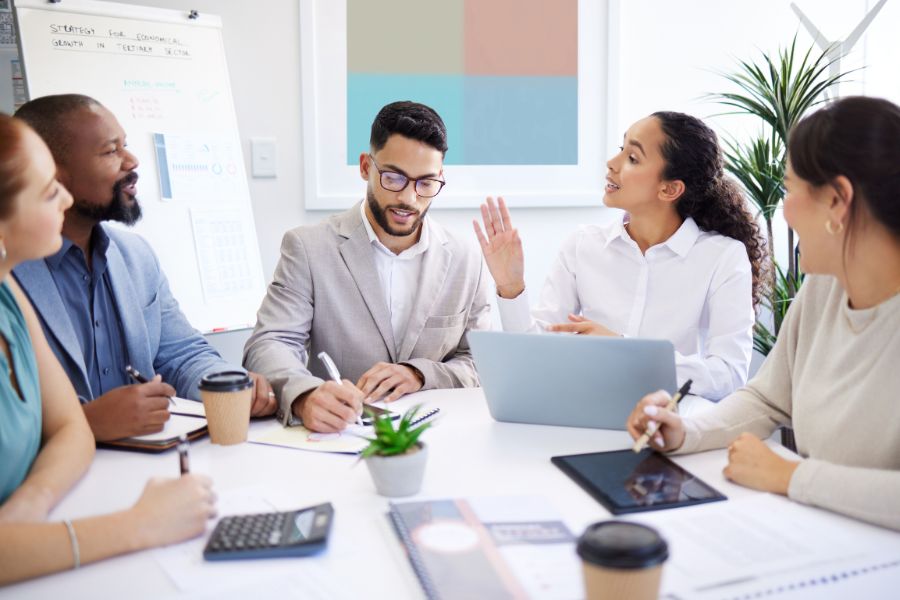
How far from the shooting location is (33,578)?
93 cm

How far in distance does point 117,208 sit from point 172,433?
2.52 ft

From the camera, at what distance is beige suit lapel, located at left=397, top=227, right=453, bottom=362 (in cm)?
213

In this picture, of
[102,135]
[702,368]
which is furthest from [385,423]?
[102,135]

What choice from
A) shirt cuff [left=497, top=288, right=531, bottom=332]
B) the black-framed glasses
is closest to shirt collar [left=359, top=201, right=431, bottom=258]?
the black-framed glasses

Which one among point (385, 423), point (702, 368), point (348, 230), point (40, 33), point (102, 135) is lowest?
point (702, 368)

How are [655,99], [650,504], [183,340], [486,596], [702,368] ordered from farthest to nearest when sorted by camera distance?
[655,99] < [183,340] < [702,368] < [650,504] < [486,596]

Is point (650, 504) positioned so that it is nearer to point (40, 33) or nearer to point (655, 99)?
point (40, 33)

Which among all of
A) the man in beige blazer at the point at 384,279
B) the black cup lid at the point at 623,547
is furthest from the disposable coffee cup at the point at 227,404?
the black cup lid at the point at 623,547

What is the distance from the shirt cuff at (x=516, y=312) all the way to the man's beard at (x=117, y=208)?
0.99 m

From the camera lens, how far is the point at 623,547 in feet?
2.48

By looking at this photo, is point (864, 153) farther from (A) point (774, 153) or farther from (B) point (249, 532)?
(A) point (774, 153)

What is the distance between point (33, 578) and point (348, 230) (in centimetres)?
136

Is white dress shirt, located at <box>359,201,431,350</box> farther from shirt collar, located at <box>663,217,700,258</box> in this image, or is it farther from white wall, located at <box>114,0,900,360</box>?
white wall, located at <box>114,0,900,360</box>

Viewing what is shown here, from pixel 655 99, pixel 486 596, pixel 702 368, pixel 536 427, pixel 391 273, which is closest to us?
pixel 486 596
